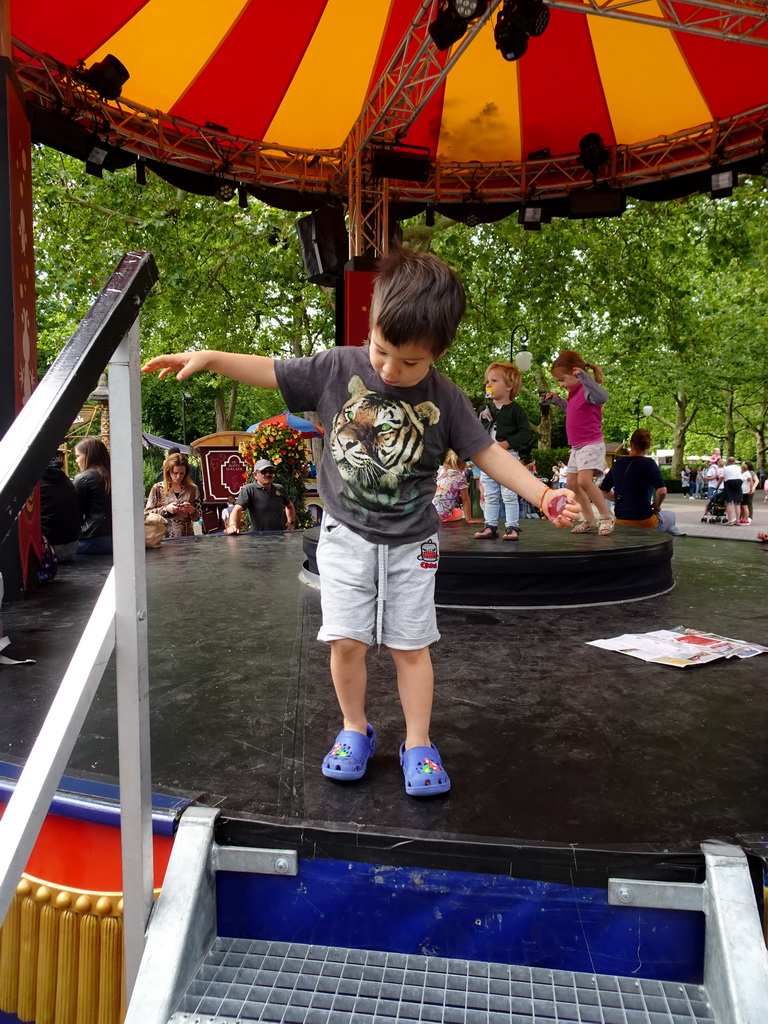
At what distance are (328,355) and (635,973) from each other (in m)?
1.48

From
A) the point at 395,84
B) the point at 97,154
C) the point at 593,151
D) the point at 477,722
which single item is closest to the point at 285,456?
the point at 97,154

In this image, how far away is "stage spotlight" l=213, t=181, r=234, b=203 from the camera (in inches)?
257

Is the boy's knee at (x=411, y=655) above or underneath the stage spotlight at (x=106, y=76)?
underneath

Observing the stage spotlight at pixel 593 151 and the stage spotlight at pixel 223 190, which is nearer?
the stage spotlight at pixel 593 151

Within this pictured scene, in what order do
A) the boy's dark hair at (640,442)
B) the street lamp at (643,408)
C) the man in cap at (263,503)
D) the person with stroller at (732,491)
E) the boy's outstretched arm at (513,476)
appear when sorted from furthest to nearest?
the street lamp at (643,408)
the person with stroller at (732,491)
the man in cap at (263,503)
the boy's dark hair at (640,442)
the boy's outstretched arm at (513,476)

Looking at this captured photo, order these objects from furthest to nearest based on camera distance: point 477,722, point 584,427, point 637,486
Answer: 1. point 637,486
2. point 584,427
3. point 477,722

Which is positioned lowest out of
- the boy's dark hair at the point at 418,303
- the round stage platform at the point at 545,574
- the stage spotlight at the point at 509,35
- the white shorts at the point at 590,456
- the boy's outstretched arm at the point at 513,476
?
the round stage platform at the point at 545,574

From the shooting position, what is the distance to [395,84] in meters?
5.88

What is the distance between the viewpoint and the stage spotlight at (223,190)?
6.54 m

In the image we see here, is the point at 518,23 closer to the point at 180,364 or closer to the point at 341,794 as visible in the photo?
the point at 180,364

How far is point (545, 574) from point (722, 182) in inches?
187

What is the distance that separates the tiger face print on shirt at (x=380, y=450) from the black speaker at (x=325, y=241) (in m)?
6.48

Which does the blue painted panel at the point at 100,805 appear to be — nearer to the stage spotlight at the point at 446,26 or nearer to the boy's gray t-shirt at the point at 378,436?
the boy's gray t-shirt at the point at 378,436

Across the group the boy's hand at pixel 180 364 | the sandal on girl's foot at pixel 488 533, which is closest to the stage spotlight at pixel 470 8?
the sandal on girl's foot at pixel 488 533
